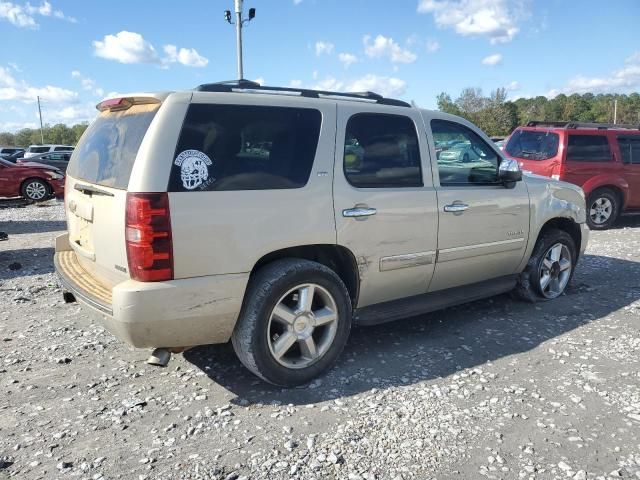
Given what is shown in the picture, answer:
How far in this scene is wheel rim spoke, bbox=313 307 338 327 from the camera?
359 centimetres

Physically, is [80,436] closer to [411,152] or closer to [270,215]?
[270,215]

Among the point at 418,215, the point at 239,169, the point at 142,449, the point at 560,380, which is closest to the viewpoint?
the point at 142,449

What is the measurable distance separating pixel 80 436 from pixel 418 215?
269cm

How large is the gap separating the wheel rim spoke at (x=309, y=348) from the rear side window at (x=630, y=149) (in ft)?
29.7

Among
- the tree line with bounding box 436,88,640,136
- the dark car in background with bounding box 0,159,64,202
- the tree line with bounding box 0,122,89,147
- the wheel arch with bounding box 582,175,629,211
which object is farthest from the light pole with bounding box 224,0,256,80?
the tree line with bounding box 0,122,89,147

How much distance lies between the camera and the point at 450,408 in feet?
10.8

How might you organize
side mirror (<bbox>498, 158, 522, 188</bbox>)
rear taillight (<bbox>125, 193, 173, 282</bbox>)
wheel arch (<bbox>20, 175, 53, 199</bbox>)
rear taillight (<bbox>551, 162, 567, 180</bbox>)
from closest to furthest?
rear taillight (<bbox>125, 193, 173, 282</bbox>)
side mirror (<bbox>498, 158, 522, 188</bbox>)
rear taillight (<bbox>551, 162, 567, 180</bbox>)
wheel arch (<bbox>20, 175, 53, 199</bbox>)

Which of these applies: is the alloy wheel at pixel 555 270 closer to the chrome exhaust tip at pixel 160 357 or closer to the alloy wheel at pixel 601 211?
the chrome exhaust tip at pixel 160 357

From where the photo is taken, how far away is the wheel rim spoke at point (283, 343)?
3.44m

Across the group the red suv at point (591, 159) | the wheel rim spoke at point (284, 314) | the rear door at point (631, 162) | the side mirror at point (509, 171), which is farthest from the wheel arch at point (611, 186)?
the wheel rim spoke at point (284, 314)

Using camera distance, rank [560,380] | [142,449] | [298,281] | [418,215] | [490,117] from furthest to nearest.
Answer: [490,117], [418,215], [560,380], [298,281], [142,449]

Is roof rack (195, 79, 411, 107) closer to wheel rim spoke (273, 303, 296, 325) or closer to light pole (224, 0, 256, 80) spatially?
wheel rim spoke (273, 303, 296, 325)

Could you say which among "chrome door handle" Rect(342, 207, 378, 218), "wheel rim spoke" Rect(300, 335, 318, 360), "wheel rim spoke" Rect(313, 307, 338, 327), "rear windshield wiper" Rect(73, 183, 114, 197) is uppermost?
"rear windshield wiper" Rect(73, 183, 114, 197)

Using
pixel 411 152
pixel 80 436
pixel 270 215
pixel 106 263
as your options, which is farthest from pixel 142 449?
pixel 411 152
